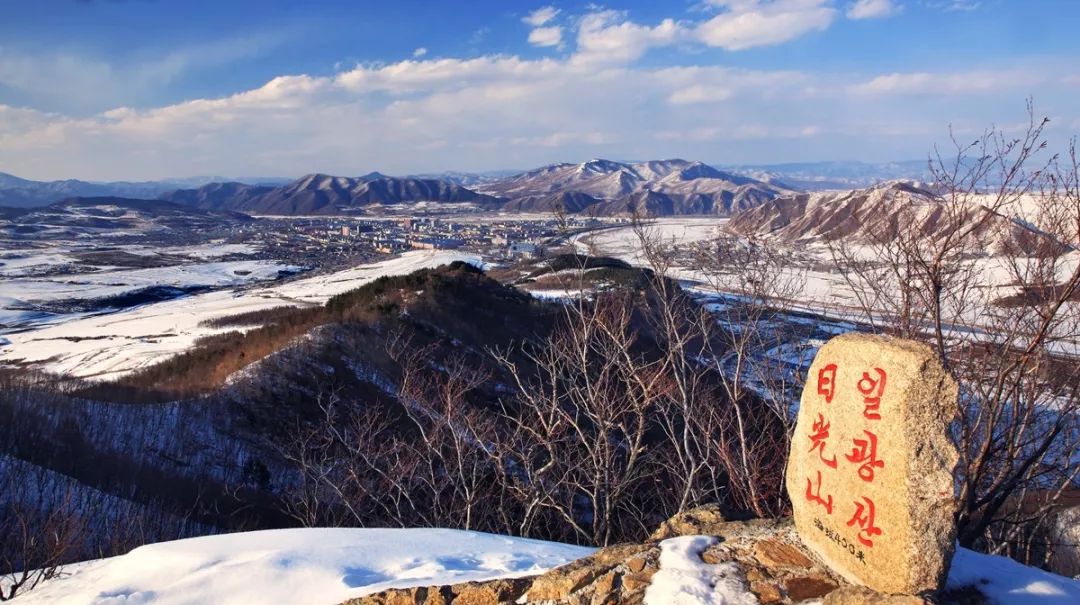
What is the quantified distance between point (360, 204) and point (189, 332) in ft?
404

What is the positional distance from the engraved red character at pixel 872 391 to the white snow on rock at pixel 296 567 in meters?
2.95

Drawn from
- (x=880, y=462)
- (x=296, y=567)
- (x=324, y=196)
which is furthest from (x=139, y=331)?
(x=324, y=196)

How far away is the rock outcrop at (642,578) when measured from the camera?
4.65 metres

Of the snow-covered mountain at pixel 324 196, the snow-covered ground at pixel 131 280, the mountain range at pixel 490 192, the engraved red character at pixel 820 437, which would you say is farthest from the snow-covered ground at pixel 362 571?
the snow-covered mountain at pixel 324 196

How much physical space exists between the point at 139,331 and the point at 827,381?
117ft

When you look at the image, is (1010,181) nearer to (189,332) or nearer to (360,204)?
(189,332)

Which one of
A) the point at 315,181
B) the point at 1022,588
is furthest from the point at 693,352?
the point at 315,181

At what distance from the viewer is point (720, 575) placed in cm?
480

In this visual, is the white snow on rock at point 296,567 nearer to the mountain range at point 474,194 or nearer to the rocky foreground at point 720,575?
the rocky foreground at point 720,575

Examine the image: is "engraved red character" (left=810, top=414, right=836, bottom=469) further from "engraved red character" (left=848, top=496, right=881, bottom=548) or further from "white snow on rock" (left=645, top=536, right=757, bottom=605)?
"white snow on rock" (left=645, top=536, right=757, bottom=605)

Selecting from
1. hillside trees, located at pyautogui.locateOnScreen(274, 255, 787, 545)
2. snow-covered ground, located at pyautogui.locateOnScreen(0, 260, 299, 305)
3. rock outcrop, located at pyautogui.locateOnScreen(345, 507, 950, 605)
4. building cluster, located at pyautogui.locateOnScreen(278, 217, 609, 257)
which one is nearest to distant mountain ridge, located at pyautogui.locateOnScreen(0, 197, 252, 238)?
building cluster, located at pyautogui.locateOnScreen(278, 217, 609, 257)

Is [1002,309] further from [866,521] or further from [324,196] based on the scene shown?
[324,196]

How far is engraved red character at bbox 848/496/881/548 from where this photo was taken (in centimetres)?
443

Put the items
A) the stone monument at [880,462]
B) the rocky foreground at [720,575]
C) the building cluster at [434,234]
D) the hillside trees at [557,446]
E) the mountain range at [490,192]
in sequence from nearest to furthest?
the stone monument at [880,462] → the rocky foreground at [720,575] → the hillside trees at [557,446] → the building cluster at [434,234] → the mountain range at [490,192]
